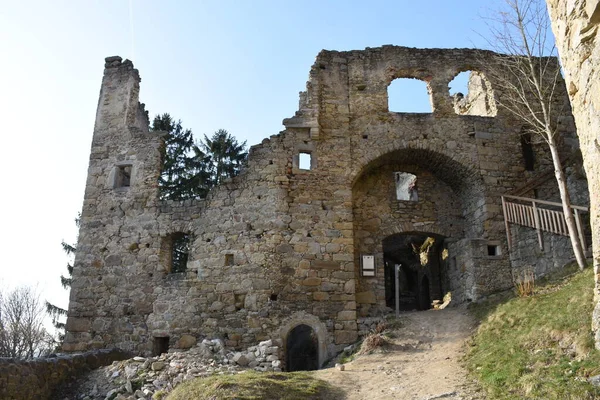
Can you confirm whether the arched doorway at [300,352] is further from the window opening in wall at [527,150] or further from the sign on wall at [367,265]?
the window opening in wall at [527,150]

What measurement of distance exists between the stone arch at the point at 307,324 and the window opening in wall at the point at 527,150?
7.71 metres

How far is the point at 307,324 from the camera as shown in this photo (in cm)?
1219

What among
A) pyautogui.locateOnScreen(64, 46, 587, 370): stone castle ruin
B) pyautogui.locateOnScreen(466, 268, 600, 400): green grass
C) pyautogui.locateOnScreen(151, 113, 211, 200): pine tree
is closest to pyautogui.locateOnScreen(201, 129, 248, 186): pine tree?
pyautogui.locateOnScreen(151, 113, 211, 200): pine tree

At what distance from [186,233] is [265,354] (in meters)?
4.25

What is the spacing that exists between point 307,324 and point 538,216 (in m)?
6.25

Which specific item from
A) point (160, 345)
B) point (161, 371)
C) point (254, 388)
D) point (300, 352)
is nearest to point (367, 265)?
point (300, 352)

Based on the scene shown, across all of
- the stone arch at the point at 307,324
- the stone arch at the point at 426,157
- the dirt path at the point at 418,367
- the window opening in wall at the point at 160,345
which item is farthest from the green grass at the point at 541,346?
the window opening in wall at the point at 160,345

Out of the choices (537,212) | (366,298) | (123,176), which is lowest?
(366,298)

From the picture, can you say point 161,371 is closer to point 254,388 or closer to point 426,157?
point 254,388

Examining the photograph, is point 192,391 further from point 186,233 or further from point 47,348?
point 47,348

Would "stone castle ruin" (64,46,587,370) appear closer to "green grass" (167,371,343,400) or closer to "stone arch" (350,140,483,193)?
"stone arch" (350,140,483,193)

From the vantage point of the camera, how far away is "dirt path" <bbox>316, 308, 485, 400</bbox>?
304 inches

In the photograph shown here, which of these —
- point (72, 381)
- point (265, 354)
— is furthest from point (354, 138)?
point (72, 381)

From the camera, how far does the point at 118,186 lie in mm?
14734
